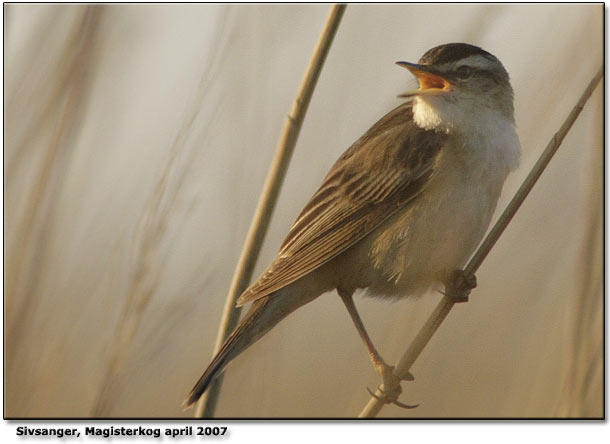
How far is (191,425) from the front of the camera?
91.3 inches

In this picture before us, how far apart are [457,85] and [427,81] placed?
117 millimetres

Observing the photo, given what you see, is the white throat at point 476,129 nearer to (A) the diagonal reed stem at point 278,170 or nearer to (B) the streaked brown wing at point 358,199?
(B) the streaked brown wing at point 358,199

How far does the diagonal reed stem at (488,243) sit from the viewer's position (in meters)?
1.96

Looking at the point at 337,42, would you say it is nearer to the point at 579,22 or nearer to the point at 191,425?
the point at 579,22

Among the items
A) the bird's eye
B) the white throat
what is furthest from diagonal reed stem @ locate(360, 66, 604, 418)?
the bird's eye

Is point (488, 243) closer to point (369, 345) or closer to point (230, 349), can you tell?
point (369, 345)

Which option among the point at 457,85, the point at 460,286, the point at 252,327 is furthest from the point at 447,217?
the point at 252,327

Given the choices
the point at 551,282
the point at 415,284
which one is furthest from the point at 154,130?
the point at 551,282

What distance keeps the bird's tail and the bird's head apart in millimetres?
827

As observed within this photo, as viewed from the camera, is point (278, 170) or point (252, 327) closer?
point (278, 170)

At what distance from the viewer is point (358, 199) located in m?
A: 2.45

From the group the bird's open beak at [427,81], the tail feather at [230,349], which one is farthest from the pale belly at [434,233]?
the tail feather at [230,349]

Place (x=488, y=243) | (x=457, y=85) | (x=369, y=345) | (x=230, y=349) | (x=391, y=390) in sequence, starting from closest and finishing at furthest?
(x=488, y=243) → (x=230, y=349) → (x=391, y=390) → (x=457, y=85) → (x=369, y=345)

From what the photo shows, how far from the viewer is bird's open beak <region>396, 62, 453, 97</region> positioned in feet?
7.37
